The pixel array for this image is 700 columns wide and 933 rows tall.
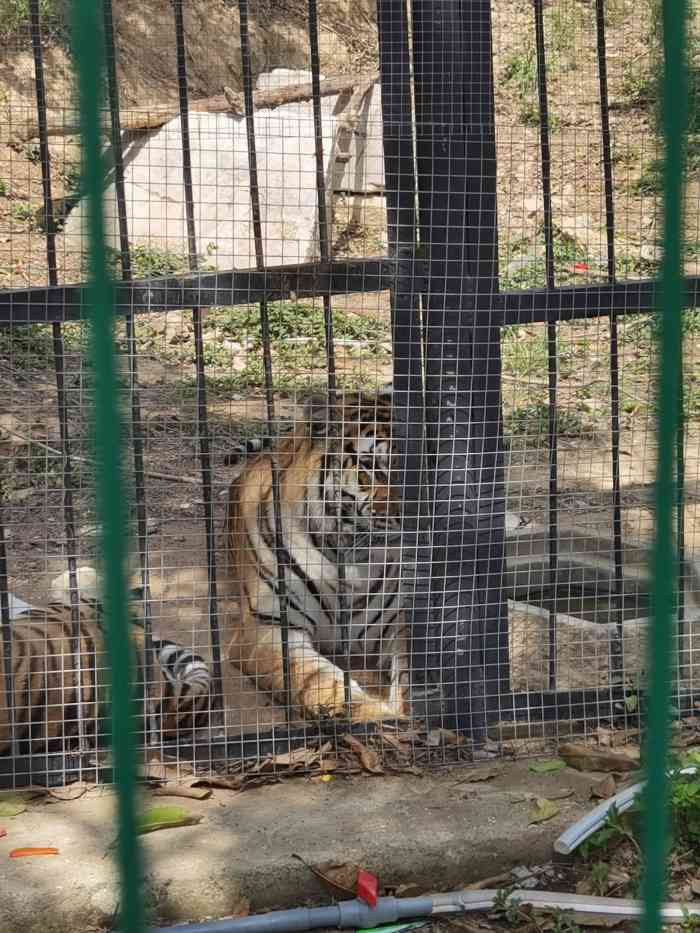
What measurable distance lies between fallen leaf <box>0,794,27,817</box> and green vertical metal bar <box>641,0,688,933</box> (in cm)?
269

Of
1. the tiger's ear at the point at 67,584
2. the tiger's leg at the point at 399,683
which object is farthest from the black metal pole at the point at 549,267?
the tiger's ear at the point at 67,584

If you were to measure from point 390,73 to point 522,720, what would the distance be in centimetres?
218

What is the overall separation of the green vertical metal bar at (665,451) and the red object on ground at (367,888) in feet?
6.29

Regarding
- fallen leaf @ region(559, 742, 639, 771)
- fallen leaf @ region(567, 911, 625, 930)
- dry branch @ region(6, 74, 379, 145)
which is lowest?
fallen leaf @ region(567, 911, 625, 930)

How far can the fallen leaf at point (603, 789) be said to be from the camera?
347cm

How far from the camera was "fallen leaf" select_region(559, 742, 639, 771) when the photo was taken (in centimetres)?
368

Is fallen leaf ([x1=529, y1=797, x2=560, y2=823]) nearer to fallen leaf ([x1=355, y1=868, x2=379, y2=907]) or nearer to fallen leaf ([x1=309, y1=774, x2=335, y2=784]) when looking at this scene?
fallen leaf ([x1=355, y1=868, x2=379, y2=907])

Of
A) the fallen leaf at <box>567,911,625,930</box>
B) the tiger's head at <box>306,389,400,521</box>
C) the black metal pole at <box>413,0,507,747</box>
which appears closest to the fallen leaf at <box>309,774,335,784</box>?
the black metal pole at <box>413,0,507,747</box>

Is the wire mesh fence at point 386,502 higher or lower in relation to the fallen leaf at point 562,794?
higher

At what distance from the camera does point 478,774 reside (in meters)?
3.69

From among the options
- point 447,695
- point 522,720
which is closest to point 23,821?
point 447,695

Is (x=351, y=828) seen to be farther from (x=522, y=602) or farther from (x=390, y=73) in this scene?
(x=390, y=73)

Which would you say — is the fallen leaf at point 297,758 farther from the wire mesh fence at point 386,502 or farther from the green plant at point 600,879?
the green plant at point 600,879

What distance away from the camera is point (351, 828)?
3338 millimetres
